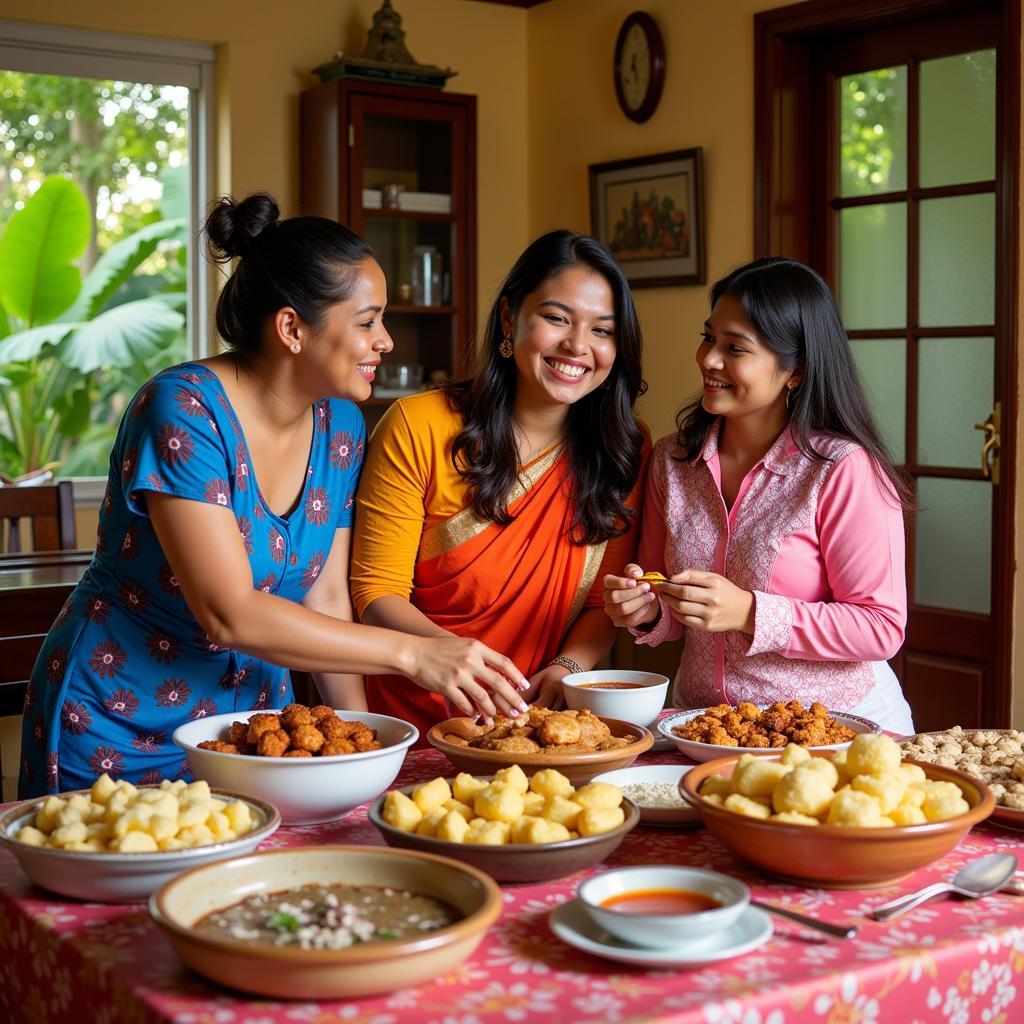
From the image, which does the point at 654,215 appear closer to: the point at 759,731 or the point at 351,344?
the point at 351,344

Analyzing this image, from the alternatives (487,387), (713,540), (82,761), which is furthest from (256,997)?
(487,387)

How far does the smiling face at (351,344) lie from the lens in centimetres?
190

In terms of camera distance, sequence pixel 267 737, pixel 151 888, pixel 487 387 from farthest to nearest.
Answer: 1. pixel 487 387
2. pixel 267 737
3. pixel 151 888

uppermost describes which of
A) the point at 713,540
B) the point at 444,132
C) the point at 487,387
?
the point at 444,132

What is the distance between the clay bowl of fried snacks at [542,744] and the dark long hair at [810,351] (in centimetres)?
70

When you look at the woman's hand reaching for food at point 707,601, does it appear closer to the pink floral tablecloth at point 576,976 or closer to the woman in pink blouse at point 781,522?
the woman in pink blouse at point 781,522

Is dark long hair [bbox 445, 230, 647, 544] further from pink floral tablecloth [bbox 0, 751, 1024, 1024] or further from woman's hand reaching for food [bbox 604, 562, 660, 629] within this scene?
pink floral tablecloth [bbox 0, 751, 1024, 1024]

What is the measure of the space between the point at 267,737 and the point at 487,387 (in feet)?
3.41

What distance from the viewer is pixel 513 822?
1.30 m

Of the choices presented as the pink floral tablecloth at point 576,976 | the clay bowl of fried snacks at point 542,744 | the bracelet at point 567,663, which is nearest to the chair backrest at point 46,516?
the bracelet at point 567,663

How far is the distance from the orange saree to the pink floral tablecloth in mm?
994

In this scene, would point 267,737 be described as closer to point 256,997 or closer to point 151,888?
point 151,888

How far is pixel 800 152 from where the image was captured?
432 cm

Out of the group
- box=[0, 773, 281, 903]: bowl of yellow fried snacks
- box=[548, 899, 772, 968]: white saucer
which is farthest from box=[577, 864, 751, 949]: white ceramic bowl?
box=[0, 773, 281, 903]: bowl of yellow fried snacks
